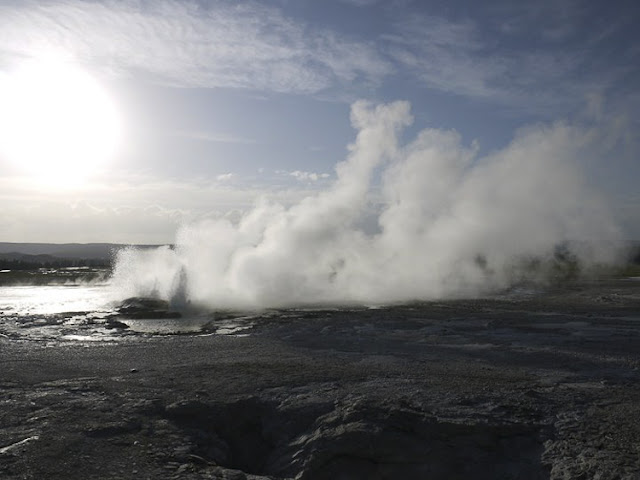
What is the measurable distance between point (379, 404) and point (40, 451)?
456cm

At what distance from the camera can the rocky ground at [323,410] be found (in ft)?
21.8

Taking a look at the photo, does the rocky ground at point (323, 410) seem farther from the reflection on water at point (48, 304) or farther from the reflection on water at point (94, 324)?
the reflection on water at point (48, 304)

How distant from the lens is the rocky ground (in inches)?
261

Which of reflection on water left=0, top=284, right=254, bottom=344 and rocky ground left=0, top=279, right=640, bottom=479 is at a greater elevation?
rocky ground left=0, top=279, right=640, bottom=479

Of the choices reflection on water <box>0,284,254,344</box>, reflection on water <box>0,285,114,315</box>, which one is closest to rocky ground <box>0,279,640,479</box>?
reflection on water <box>0,284,254,344</box>

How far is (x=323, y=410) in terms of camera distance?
26.7 feet

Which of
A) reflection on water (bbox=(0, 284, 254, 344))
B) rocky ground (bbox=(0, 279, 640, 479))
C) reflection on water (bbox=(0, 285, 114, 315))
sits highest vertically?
rocky ground (bbox=(0, 279, 640, 479))

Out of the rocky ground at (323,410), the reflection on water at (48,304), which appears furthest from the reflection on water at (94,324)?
the rocky ground at (323,410)

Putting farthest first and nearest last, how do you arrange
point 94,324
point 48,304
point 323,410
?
point 48,304
point 94,324
point 323,410

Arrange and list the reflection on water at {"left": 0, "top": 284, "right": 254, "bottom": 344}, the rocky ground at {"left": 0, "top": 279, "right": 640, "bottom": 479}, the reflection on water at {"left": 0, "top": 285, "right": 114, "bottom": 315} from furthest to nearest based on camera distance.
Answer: the reflection on water at {"left": 0, "top": 285, "right": 114, "bottom": 315} → the reflection on water at {"left": 0, "top": 284, "right": 254, "bottom": 344} → the rocky ground at {"left": 0, "top": 279, "right": 640, "bottom": 479}

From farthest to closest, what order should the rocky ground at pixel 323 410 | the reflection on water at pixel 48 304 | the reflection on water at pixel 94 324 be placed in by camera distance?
the reflection on water at pixel 48 304 → the reflection on water at pixel 94 324 → the rocky ground at pixel 323 410

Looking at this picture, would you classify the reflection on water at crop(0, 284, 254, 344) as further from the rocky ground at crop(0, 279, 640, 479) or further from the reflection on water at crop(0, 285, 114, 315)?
the rocky ground at crop(0, 279, 640, 479)

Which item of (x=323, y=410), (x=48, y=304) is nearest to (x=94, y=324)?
(x=48, y=304)

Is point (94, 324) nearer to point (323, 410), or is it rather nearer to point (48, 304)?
point (48, 304)
